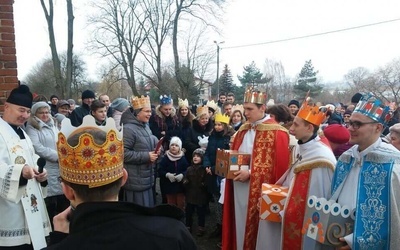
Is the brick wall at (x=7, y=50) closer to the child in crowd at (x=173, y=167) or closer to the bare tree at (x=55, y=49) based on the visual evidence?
the child in crowd at (x=173, y=167)

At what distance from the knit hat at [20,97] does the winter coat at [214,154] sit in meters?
2.92

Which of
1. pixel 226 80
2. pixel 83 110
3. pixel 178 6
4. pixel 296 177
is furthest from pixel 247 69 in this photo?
pixel 296 177

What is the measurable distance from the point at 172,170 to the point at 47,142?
197 cm

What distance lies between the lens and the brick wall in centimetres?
367

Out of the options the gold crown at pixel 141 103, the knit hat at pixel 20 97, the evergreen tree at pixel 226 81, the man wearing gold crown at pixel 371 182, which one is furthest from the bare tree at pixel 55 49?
the evergreen tree at pixel 226 81

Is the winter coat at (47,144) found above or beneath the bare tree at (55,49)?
beneath

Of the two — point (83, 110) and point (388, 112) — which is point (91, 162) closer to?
point (388, 112)

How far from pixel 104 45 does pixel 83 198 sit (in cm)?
2743

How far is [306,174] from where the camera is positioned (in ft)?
10.2

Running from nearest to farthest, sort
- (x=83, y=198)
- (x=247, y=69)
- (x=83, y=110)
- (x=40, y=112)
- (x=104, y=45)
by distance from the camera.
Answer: (x=83, y=198), (x=40, y=112), (x=83, y=110), (x=104, y=45), (x=247, y=69)

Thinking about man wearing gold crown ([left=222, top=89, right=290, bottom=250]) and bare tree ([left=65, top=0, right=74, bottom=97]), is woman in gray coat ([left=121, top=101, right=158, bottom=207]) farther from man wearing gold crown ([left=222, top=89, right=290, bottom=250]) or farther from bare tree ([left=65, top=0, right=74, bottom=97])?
bare tree ([left=65, top=0, right=74, bottom=97])

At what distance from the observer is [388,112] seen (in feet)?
8.93

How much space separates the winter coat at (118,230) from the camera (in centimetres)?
131

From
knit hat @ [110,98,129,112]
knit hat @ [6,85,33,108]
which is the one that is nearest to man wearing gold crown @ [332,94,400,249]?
knit hat @ [6,85,33,108]
